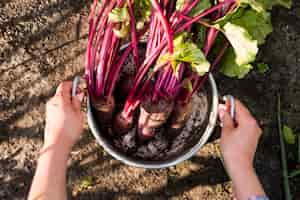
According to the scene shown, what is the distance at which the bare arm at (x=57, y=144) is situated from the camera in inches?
49.2

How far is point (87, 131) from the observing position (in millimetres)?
1814

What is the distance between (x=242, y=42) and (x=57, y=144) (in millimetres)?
629

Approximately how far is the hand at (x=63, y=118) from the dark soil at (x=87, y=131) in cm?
51

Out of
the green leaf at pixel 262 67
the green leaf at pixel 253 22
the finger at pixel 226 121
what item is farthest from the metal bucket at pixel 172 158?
the green leaf at pixel 262 67

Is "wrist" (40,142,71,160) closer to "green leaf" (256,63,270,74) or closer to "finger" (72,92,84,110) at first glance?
"finger" (72,92,84,110)

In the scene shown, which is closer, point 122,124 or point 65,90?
point 65,90

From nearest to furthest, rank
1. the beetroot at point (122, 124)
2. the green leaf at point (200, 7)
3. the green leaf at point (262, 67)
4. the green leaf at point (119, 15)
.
Result: the green leaf at point (119, 15) → the green leaf at point (200, 7) → the beetroot at point (122, 124) → the green leaf at point (262, 67)

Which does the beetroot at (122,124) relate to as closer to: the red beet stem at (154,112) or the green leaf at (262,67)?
the red beet stem at (154,112)

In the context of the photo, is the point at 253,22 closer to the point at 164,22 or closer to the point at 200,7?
the point at 200,7

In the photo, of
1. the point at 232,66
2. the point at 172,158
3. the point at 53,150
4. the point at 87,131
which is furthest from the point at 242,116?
the point at 87,131

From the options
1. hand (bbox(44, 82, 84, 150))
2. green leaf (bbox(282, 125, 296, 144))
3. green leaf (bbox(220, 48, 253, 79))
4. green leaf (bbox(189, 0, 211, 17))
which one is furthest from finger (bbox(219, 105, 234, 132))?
green leaf (bbox(282, 125, 296, 144))

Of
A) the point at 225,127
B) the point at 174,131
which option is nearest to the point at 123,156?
the point at 174,131

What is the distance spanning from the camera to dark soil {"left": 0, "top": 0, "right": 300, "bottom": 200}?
178cm

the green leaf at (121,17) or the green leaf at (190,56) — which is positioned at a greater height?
the green leaf at (121,17)
